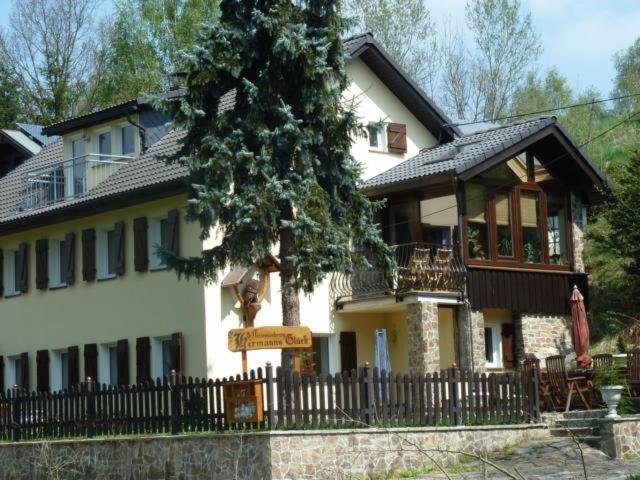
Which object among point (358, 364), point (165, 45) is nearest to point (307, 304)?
point (358, 364)

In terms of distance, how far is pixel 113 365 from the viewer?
29.3 meters

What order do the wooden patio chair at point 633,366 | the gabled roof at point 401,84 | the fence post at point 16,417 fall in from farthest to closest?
1. the gabled roof at point 401,84
2. the fence post at point 16,417
3. the wooden patio chair at point 633,366

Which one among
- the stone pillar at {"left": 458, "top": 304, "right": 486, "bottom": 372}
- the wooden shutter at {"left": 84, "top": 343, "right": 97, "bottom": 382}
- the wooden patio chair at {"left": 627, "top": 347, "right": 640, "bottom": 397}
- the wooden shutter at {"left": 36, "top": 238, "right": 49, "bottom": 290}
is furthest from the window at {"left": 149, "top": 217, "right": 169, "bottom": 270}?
the wooden patio chair at {"left": 627, "top": 347, "right": 640, "bottom": 397}

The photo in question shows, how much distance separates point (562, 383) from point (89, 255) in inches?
432

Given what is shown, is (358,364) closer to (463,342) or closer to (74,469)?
(463,342)

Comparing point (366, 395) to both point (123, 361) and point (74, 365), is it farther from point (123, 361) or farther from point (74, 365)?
point (74, 365)

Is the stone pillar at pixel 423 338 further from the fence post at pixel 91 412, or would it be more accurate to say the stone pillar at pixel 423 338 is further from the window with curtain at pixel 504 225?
the fence post at pixel 91 412

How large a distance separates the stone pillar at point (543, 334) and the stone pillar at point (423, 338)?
2.99 meters

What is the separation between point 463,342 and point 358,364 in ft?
8.76

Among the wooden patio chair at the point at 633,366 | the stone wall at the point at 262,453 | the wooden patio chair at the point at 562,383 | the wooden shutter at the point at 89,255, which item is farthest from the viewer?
the wooden shutter at the point at 89,255

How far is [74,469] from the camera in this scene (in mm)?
22266

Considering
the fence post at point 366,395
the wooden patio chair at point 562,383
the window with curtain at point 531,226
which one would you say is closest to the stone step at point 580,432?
the wooden patio chair at point 562,383

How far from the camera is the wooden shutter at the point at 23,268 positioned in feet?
103

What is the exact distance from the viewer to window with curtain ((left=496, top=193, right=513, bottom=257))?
96.1 ft
